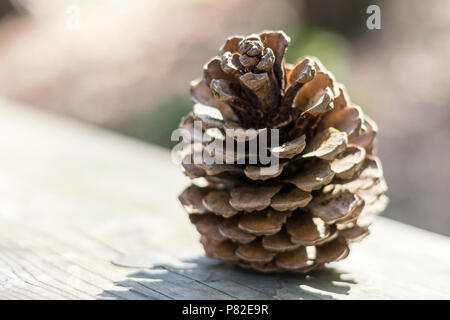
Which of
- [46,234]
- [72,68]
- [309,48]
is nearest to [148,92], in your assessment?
[72,68]

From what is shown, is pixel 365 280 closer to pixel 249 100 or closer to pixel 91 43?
pixel 249 100

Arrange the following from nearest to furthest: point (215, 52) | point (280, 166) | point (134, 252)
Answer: point (280, 166)
point (134, 252)
point (215, 52)

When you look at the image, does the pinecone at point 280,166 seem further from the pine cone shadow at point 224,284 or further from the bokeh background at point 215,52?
the bokeh background at point 215,52

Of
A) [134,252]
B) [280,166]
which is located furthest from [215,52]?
[280,166]

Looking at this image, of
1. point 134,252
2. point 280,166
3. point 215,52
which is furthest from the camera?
point 215,52

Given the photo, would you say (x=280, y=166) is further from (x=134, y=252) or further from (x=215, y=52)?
(x=215, y=52)
